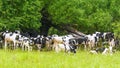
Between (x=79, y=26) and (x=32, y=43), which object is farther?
(x=79, y=26)

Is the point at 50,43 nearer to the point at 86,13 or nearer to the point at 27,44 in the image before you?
the point at 27,44

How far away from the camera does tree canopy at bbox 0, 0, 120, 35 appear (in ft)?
84.9

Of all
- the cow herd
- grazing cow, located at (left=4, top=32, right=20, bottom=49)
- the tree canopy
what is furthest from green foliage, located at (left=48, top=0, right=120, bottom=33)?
grazing cow, located at (left=4, top=32, right=20, bottom=49)

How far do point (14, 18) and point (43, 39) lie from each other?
273cm

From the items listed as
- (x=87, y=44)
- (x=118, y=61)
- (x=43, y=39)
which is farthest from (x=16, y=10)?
(x=118, y=61)

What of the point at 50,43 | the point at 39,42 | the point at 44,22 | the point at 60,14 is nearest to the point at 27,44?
the point at 39,42

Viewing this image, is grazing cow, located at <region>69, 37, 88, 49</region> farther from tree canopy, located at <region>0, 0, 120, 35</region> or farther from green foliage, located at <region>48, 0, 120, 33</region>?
green foliage, located at <region>48, 0, 120, 33</region>

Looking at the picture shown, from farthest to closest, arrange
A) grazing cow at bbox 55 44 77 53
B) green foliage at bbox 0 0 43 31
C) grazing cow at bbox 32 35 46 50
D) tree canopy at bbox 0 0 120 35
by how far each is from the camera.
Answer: tree canopy at bbox 0 0 120 35, green foliage at bbox 0 0 43 31, grazing cow at bbox 32 35 46 50, grazing cow at bbox 55 44 77 53

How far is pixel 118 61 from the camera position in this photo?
1706 cm

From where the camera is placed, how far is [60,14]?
A: 2744 centimetres

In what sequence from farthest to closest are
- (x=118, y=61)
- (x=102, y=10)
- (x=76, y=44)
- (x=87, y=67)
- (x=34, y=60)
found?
1. (x=102, y=10)
2. (x=76, y=44)
3. (x=118, y=61)
4. (x=34, y=60)
5. (x=87, y=67)

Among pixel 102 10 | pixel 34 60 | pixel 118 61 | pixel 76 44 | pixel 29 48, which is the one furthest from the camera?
pixel 102 10

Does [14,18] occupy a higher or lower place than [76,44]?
higher

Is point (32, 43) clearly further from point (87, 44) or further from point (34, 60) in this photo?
point (34, 60)
